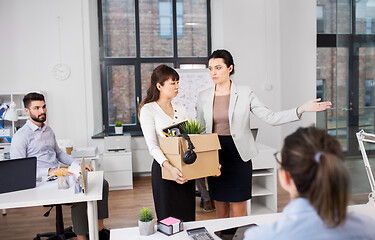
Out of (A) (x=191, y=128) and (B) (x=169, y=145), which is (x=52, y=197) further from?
(A) (x=191, y=128)

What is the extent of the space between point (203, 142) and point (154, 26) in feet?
14.3

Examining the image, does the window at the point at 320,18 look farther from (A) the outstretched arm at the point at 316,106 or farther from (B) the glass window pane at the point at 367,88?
(A) the outstretched arm at the point at 316,106

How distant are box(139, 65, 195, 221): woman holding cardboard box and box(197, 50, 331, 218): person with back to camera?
0.77 feet

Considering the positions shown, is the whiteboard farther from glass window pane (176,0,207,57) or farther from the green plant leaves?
the green plant leaves

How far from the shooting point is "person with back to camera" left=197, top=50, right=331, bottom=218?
2.39 meters

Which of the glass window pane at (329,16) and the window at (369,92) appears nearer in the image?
the window at (369,92)

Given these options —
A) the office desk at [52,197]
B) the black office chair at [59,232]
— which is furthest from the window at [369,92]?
the black office chair at [59,232]

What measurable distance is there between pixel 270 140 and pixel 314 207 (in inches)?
198

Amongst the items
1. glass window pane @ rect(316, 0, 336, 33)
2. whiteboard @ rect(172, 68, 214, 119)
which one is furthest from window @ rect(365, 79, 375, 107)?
whiteboard @ rect(172, 68, 214, 119)

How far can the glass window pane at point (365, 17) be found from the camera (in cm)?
338

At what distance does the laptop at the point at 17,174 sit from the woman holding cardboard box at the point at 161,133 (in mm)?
882

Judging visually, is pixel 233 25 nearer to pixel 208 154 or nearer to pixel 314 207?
pixel 208 154

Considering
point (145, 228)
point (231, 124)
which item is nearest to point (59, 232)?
point (145, 228)

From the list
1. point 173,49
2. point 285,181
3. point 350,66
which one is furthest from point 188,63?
point 285,181
